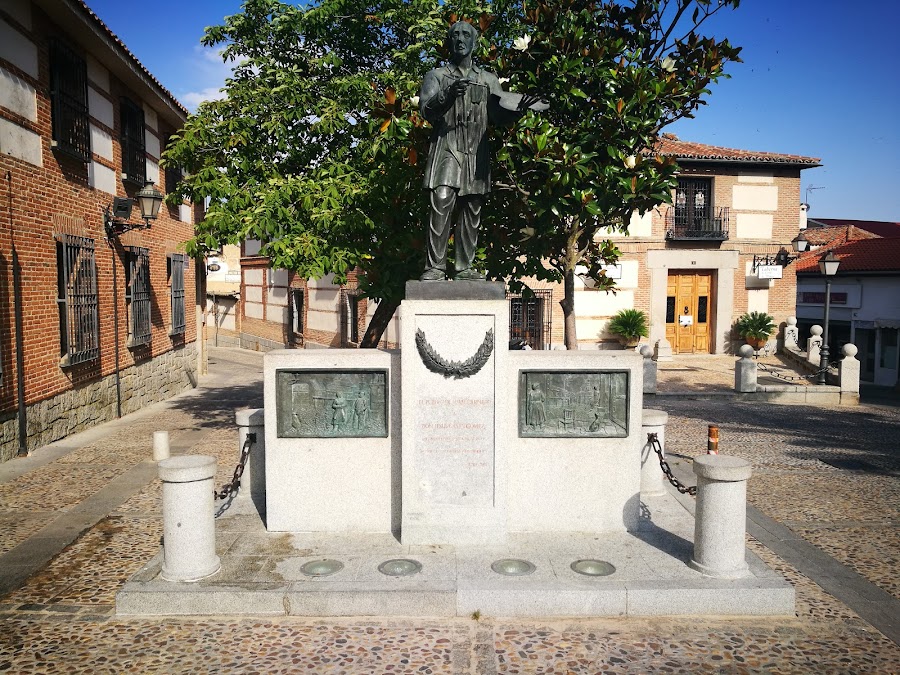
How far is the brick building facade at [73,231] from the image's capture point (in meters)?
8.89

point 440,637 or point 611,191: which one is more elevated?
point 611,191

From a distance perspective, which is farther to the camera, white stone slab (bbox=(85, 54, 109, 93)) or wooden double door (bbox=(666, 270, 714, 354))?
wooden double door (bbox=(666, 270, 714, 354))

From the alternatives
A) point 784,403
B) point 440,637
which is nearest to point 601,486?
point 440,637

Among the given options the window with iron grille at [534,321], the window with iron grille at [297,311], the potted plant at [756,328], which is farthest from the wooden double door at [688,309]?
the window with iron grille at [297,311]

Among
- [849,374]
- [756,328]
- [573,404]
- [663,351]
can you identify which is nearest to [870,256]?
[756,328]

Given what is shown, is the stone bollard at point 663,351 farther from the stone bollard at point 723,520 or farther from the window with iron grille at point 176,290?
the stone bollard at point 723,520

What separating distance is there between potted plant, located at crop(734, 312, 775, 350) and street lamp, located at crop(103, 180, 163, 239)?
1758 centimetres

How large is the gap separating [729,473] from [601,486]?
1250mm

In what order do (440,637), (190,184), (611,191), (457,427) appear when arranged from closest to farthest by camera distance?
(440,637)
(457,427)
(611,191)
(190,184)

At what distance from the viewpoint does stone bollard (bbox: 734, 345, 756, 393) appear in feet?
49.6

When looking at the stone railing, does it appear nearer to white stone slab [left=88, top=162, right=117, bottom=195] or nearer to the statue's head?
the statue's head

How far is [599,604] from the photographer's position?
15.4 ft

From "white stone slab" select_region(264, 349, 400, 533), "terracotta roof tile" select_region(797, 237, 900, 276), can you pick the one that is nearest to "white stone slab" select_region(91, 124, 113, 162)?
"white stone slab" select_region(264, 349, 400, 533)

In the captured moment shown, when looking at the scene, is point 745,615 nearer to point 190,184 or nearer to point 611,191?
point 611,191
